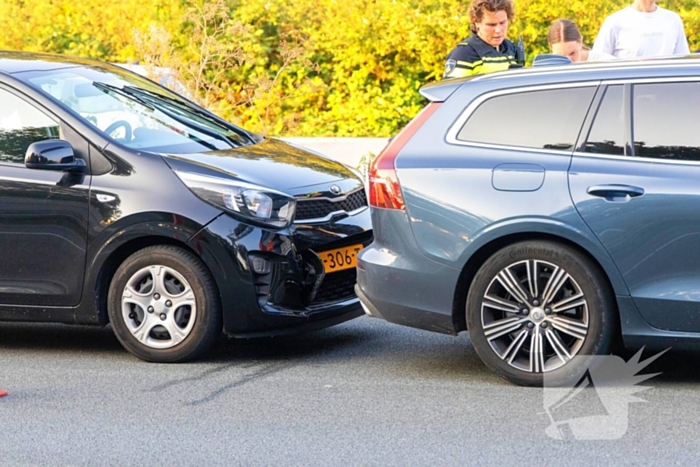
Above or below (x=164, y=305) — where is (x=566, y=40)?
above

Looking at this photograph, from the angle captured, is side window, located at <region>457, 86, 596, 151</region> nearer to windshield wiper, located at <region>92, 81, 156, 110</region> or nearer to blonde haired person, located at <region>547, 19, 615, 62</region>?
windshield wiper, located at <region>92, 81, 156, 110</region>

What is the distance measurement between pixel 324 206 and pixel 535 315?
1.57m

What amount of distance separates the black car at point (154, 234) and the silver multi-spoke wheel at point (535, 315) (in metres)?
1.19

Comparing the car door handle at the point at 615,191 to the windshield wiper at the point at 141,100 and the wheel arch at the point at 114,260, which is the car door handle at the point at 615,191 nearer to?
the wheel arch at the point at 114,260

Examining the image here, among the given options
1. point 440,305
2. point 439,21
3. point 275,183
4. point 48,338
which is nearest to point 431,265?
point 440,305

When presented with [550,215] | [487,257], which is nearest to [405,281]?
[487,257]

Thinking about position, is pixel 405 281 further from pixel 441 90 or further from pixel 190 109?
pixel 190 109

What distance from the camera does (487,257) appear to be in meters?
5.65

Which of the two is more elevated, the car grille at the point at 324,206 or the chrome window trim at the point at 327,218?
Result: the car grille at the point at 324,206

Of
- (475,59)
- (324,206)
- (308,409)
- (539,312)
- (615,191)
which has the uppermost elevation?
(475,59)

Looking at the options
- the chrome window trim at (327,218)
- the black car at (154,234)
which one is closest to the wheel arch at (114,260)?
the black car at (154,234)

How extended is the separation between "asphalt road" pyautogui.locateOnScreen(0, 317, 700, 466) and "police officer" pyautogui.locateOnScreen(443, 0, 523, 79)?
6.20 feet

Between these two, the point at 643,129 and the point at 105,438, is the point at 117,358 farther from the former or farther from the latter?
the point at 643,129

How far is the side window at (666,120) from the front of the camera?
17.7 ft
